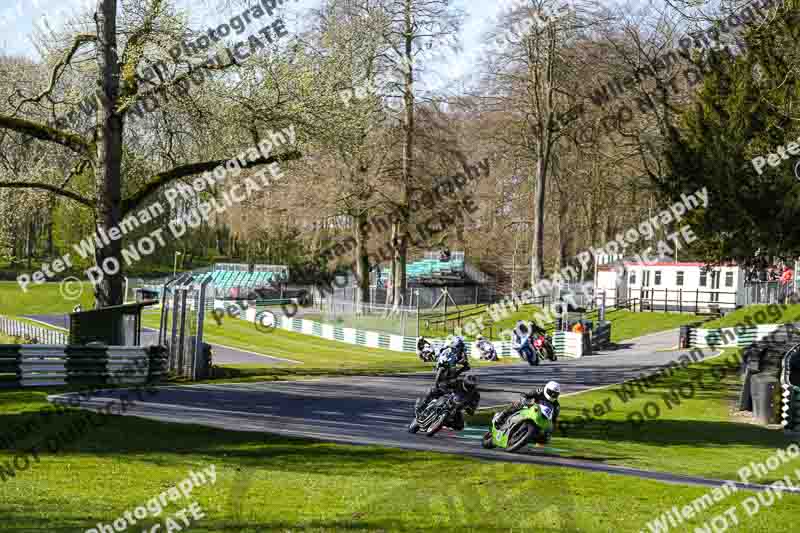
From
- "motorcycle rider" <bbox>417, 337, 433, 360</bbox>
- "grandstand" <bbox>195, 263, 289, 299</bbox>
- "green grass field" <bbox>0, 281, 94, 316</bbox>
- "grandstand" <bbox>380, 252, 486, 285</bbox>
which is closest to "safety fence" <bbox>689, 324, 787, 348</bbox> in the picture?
"motorcycle rider" <bbox>417, 337, 433, 360</bbox>

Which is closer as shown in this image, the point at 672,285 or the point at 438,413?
the point at 438,413

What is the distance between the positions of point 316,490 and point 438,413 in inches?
195

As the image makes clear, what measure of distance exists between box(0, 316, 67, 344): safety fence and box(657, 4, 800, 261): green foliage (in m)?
25.4

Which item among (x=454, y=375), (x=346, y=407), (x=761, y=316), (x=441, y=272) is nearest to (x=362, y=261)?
(x=761, y=316)

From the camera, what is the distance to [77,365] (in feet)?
64.7

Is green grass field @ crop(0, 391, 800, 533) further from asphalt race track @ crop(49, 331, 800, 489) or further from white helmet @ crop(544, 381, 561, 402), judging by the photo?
white helmet @ crop(544, 381, 561, 402)

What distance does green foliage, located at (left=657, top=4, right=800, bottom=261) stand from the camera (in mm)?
23531

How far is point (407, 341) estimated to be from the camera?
42656 mm

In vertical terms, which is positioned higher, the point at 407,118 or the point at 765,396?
the point at 407,118

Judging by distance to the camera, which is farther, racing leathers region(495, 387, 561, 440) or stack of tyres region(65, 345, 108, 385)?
stack of tyres region(65, 345, 108, 385)

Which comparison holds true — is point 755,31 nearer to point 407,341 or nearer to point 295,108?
point 295,108

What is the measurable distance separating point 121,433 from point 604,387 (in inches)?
640

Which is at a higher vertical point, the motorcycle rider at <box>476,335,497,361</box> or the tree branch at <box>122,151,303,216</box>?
the tree branch at <box>122,151,303,216</box>

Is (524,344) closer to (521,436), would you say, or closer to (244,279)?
(521,436)
